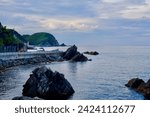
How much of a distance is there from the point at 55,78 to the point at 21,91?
24.2ft

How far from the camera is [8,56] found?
121625 millimetres

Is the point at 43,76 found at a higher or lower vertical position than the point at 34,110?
lower

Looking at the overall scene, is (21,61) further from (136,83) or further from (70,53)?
(136,83)

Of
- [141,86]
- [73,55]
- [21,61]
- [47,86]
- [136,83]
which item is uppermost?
[47,86]

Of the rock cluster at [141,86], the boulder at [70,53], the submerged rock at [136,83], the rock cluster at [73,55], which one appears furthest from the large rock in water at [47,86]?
the boulder at [70,53]

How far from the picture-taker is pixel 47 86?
5622cm

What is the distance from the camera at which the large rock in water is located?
5556cm

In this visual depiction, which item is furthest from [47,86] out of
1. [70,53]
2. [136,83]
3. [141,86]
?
[70,53]

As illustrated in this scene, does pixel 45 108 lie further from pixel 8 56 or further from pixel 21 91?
pixel 8 56

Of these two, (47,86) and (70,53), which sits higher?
(47,86)

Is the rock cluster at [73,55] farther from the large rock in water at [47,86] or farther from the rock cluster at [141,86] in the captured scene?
the large rock in water at [47,86]

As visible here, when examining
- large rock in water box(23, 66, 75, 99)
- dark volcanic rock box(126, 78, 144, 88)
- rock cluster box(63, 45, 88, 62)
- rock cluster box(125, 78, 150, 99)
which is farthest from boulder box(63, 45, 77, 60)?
large rock in water box(23, 66, 75, 99)

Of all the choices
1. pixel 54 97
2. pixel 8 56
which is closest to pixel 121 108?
pixel 54 97

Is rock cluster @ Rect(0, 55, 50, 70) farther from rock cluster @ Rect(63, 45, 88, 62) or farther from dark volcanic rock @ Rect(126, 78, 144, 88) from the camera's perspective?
dark volcanic rock @ Rect(126, 78, 144, 88)
